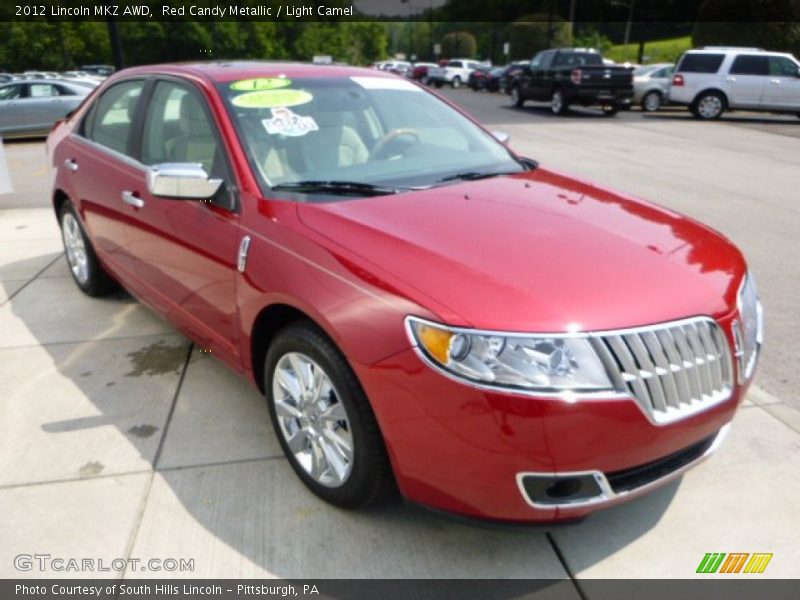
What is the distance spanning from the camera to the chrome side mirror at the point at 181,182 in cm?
287

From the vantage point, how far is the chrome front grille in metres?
2.04

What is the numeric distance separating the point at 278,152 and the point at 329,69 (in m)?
0.98

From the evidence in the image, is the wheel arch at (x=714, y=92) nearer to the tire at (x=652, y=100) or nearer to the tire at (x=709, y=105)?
the tire at (x=709, y=105)

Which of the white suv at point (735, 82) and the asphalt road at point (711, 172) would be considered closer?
the asphalt road at point (711, 172)

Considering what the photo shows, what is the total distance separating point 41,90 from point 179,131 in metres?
14.0

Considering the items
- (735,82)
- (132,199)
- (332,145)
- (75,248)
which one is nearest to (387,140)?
(332,145)

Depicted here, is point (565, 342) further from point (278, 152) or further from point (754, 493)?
point (278, 152)

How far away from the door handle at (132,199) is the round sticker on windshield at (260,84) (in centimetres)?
85

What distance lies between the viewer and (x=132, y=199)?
3740 millimetres

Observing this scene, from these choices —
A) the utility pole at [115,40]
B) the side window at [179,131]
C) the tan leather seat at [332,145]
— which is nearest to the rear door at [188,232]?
the side window at [179,131]

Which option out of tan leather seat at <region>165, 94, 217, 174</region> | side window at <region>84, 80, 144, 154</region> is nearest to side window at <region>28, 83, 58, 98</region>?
side window at <region>84, 80, 144, 154</region>

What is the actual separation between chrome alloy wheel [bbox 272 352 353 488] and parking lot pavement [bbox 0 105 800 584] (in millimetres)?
181

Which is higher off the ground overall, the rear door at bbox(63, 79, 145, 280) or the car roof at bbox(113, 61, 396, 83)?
the car roof at bbox(113, 61, 396, 83)

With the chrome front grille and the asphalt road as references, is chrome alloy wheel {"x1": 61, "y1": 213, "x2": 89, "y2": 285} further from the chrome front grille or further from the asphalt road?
the asphalt road
